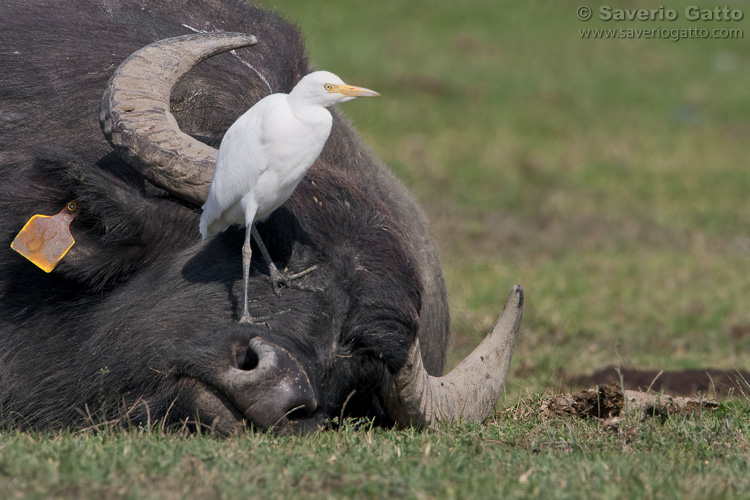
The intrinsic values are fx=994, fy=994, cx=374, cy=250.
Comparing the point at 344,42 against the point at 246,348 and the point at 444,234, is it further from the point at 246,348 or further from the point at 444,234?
the point at 246,348

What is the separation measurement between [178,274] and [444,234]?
7.75 m

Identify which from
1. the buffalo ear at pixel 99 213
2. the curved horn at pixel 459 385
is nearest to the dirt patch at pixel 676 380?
the curved horn at pixel 459 385

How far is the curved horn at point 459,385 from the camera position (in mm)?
4152

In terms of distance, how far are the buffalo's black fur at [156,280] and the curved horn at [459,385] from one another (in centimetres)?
11

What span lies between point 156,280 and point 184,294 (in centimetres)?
23

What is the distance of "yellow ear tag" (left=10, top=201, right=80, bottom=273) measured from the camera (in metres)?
4.15

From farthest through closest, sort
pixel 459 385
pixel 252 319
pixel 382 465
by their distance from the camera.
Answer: pixel 459 385
pixel 252 319
pixel 382 465

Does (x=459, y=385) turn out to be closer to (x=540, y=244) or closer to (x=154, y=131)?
(x=154, y=131)

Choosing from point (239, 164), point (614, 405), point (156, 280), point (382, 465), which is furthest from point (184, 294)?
point (614, 405)

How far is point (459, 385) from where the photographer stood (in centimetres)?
455

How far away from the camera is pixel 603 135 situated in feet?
56.6

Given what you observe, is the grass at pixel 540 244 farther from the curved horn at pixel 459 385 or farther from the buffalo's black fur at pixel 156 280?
the buffalo's black fur at pixel 156 280

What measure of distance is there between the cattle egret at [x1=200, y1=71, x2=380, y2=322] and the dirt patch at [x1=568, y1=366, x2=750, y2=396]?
112 inches

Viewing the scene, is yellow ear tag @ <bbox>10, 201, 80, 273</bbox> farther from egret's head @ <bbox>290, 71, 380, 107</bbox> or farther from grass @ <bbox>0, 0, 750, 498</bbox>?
egret's head @ <bbox>290, 71, 380, 107</bbox>
